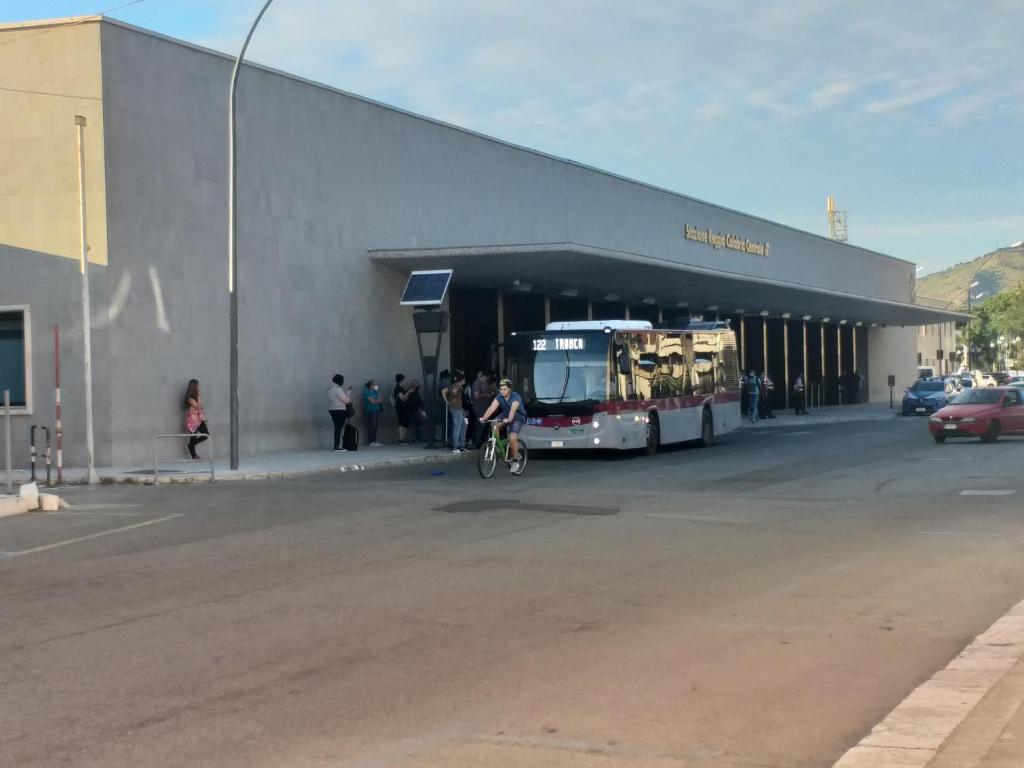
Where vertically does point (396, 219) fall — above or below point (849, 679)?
above

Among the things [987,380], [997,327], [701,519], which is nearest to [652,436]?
[701,519]

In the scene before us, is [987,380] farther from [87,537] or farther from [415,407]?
[87,537]

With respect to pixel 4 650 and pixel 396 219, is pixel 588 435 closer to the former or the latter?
pixel 396 219

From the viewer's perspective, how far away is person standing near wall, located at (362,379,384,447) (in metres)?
31.8

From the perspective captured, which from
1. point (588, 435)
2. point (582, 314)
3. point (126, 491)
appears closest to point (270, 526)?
point (126, 491)

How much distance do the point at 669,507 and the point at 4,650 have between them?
10.2 metres

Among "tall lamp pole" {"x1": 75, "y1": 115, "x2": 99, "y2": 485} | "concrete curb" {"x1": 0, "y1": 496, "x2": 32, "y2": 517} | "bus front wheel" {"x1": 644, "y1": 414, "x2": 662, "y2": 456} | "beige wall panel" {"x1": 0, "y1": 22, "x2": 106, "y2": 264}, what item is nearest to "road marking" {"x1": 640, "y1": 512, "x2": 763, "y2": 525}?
"concrete curb" {"x1": 0, "y1": 496, "x2": 32, "y2": 517}

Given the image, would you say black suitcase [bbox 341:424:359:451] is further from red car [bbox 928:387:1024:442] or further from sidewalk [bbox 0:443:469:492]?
red car [bbox 928:387:1024:442]

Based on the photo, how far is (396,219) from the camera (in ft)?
113

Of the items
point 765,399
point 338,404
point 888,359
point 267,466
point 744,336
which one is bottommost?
point 267,466

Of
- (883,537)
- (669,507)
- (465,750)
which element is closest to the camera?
(465,750)

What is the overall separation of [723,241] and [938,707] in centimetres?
5207

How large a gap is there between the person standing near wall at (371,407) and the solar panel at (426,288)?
7.48ft

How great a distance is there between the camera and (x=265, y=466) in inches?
1005
